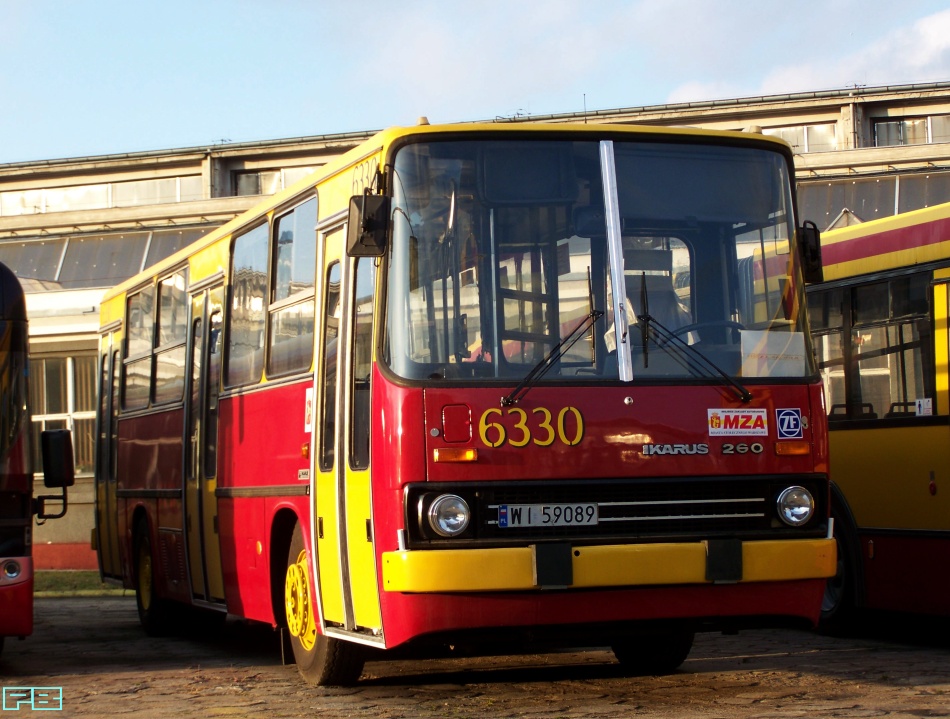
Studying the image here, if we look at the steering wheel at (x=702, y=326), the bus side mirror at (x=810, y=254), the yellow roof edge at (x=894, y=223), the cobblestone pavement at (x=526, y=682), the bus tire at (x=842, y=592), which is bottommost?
the cobblestone pavement at (x=526, y=682)

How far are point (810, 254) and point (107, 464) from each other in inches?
386

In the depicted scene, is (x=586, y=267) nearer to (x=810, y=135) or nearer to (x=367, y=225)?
(x=367, y=225)

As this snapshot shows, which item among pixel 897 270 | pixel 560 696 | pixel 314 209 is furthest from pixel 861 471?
pixel 314 209

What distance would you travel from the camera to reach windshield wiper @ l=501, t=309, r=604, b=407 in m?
7.84

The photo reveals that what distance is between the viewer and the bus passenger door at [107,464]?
16.0m

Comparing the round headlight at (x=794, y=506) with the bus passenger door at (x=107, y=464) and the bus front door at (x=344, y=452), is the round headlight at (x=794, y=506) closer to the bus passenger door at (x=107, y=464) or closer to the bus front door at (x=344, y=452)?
the bus front door at (x=344, y=452)

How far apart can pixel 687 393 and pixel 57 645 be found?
24.0 ft

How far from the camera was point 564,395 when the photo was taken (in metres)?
7.93

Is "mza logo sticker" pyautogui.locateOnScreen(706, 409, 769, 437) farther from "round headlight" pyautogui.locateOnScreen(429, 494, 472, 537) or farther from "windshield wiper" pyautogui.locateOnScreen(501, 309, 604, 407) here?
"round headlight" pyautogui.locateOnScreen(429, 494, 472, 537)

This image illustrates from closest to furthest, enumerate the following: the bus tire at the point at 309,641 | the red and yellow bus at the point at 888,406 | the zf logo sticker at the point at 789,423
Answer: the zf logo sticker at the point at 789,423
the bus tire at the point at 309,641
the red and yellow bus at the point at 888,406

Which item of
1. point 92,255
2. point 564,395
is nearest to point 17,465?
point 564,395

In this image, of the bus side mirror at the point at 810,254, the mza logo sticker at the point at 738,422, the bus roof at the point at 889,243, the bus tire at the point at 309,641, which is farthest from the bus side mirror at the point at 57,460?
the bus roof at the point at 889,243

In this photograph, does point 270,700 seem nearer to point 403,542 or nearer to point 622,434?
point 403,542

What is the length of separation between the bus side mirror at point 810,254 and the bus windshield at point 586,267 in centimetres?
8
